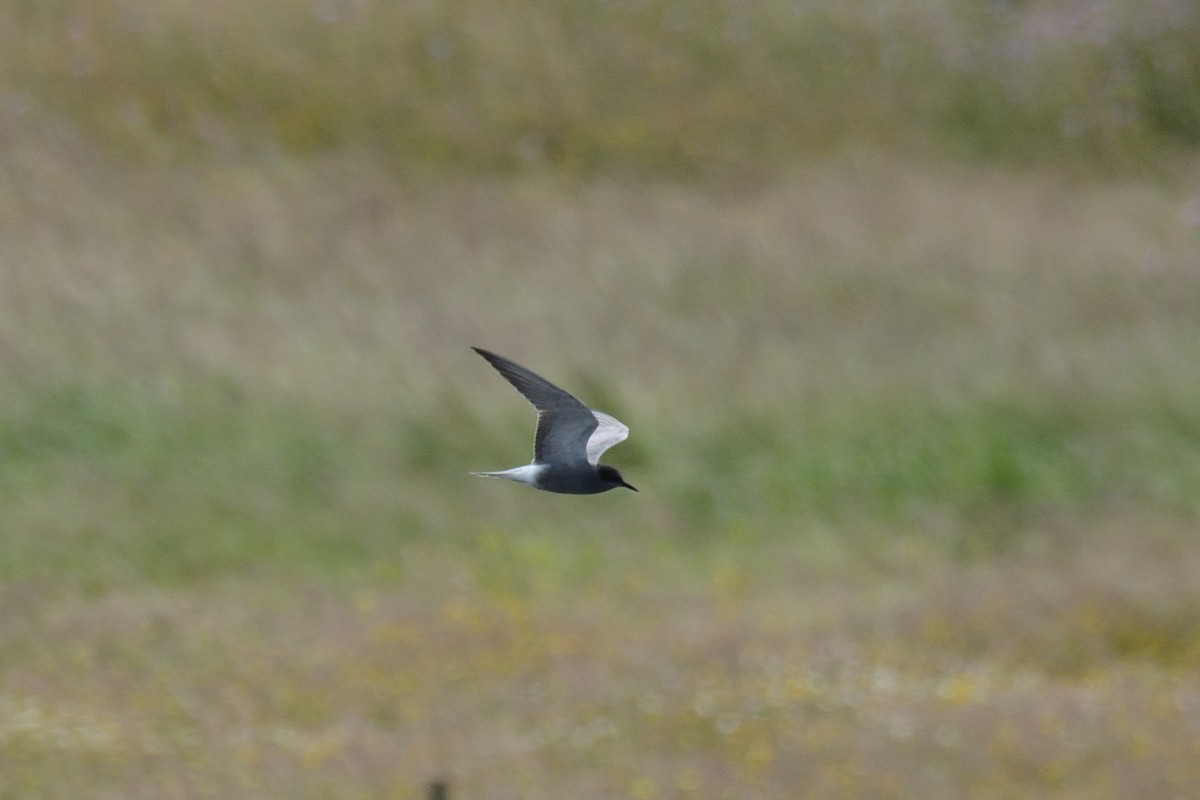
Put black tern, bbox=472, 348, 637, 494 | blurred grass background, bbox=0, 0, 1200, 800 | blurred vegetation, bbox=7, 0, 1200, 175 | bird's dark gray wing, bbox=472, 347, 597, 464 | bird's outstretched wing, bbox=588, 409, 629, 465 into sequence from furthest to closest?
blurred vegetation, bbox=7, 0, 1200, 175, blurred grass background, bbox=0, 0, 1200, 800, bird's outstretched wing, bbox=588, 409, 629, 465, bird's dark gray wing, bbox=472, 347, 597, 464, black tern, bbox=472, 348, 637, 494

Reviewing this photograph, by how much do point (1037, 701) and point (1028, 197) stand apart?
37.5ft

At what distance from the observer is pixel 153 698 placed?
31.3 feet

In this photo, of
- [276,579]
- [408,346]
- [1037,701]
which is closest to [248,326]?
[408,346]

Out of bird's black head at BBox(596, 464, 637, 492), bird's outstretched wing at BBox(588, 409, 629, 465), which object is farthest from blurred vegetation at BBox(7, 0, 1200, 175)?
bird's black head at BBox(596, 464, 637, 492)

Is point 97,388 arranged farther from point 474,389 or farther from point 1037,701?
point 1037,701

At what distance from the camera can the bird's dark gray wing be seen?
475 cm

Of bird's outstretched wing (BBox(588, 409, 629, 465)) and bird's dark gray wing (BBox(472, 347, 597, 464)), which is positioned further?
bird's outstretched wing (BBox(588, 409, 629, 465))

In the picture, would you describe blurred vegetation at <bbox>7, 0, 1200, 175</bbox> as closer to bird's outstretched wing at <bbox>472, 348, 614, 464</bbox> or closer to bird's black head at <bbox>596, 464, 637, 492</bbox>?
bird's outstretched wing at <bbox>472, 348, 614, 464</bbox>

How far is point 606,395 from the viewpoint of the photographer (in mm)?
13930

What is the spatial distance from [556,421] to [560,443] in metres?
0.07

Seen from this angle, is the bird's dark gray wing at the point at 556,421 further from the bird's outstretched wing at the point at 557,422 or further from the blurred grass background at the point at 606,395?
the blurred grass background at the point at 606,395

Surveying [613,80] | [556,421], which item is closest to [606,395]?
[613,80]

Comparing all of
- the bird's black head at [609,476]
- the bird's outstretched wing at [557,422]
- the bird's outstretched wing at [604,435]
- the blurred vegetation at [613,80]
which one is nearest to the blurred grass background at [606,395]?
the blurred vegetation at [613,80]

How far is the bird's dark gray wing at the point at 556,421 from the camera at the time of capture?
4.75 m
